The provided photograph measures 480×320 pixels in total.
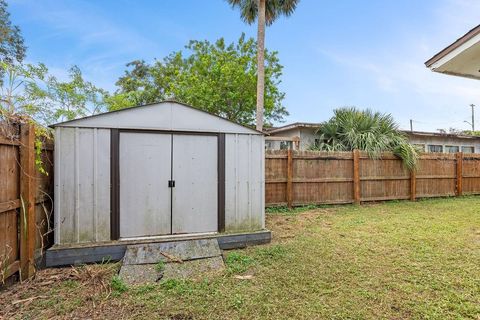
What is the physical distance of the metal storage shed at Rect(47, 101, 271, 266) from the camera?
3.71 meters

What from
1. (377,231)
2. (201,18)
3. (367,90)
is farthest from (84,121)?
(367,90)

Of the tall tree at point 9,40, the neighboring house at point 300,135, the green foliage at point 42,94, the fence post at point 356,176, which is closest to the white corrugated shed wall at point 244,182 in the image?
the green foliage at point 42,94

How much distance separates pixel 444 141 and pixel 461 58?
40.4 feet

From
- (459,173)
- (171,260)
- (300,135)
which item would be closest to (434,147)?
(459,173)

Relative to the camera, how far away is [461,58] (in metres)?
3.25

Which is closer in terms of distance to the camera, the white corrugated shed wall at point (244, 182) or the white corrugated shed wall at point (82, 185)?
the white corrugated shed wall at point (82, 185)

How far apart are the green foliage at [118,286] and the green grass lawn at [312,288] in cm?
1

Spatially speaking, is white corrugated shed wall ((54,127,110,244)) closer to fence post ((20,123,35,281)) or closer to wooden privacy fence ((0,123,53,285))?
wooden privacy fence ((0,123,53,285))

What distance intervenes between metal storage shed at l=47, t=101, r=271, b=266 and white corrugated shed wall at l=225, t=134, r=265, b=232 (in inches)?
0.7

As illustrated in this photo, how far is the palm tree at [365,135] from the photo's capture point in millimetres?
8289

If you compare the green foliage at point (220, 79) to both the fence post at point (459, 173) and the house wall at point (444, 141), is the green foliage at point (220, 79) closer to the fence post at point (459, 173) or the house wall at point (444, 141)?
the house wall at point (444, 141)

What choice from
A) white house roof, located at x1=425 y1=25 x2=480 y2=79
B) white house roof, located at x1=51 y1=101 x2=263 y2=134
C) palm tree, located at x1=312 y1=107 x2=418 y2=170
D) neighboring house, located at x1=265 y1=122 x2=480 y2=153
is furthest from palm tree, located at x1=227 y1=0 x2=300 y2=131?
white house roof, located at x1=425 y1=25 x2=480 y2=79

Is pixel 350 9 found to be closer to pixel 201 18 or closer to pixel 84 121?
pixel 201 18

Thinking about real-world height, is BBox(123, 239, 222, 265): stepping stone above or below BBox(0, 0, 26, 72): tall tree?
below
